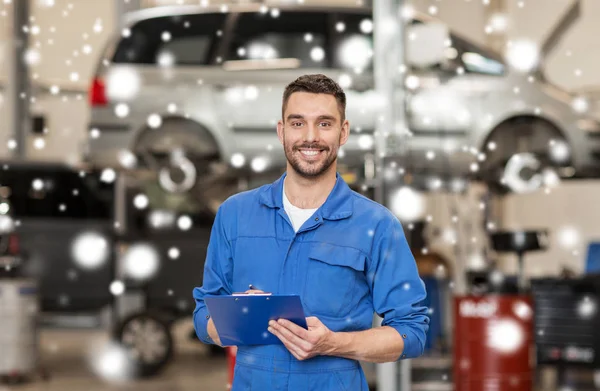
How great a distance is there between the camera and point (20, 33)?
726 cm

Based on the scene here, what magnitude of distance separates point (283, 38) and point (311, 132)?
11.8ft

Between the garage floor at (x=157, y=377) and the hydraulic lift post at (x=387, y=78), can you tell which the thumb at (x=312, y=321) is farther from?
the garage floor at (x=157, y=377)

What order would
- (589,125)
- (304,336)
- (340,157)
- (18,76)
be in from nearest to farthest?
(304,336) < (340,157) < (589,125) < (18,76)

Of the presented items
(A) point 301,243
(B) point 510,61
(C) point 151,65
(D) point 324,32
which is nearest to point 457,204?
(B) point 510,61

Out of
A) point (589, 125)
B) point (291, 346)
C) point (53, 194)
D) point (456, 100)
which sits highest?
point (456, 100)

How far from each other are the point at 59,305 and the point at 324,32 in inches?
122

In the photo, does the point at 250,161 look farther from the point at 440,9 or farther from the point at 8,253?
the point at 440,9

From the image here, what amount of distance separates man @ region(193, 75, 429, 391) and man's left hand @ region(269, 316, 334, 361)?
0.08m

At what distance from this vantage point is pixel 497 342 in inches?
161

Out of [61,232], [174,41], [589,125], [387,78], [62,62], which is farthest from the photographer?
[62,62]

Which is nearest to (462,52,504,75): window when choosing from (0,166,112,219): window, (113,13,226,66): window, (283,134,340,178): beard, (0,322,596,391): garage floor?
(113,13,226,66): window

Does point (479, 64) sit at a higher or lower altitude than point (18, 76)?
lower

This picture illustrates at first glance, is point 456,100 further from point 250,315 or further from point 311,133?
point 250,315

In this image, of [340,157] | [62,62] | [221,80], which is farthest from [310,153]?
[62,62]
